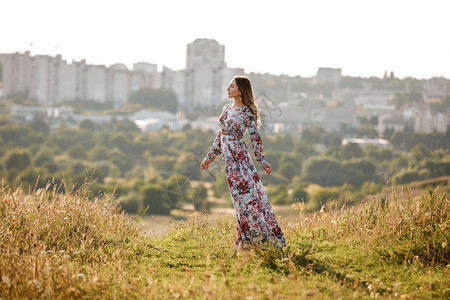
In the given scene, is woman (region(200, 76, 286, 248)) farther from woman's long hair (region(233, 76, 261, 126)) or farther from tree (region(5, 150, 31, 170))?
tree (region(5, 150, 31, 170))

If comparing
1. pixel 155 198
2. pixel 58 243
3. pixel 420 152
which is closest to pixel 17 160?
pixel 155 198

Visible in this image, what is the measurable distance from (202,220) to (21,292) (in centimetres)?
264

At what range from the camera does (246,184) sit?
4355mm

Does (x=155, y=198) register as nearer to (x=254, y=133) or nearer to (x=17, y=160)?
(x=17, y=160)

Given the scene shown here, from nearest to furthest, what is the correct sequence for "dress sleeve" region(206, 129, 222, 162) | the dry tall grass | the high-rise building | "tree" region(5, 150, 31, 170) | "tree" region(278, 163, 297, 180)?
the dry tall grass < "dress sleeve" region(206, 129, 222, 162) < "tree" region(278, 163, 297, 180) < "tree" region(5, 150, 31, 170) < the high-rise building

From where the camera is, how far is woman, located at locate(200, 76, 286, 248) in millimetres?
4344

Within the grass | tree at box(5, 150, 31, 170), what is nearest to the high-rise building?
tree at box(5, 150, 31, 170)

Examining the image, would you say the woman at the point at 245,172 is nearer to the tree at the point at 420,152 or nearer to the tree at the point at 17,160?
the tree at the point at 420,152

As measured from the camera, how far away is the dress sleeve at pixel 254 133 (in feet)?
14.4

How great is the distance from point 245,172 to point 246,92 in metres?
0.66

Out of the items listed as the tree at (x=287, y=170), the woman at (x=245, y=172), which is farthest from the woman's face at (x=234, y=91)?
the tree at (x=287, y=170)

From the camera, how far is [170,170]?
2442 inches

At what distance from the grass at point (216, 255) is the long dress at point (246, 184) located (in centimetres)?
18

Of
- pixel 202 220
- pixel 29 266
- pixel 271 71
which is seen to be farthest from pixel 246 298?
pixel 271 71
